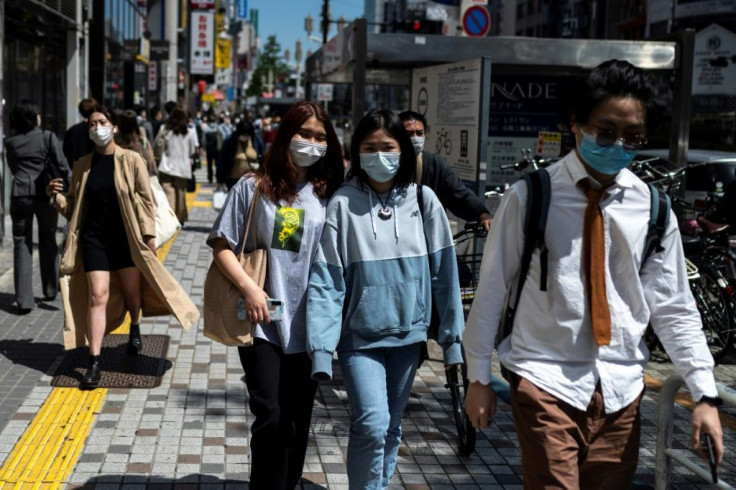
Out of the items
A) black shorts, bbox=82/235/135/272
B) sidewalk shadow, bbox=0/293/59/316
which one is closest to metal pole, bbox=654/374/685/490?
black shorts, bbox=82/235/135/272

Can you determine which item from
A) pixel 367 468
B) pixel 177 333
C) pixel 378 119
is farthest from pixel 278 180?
pixel 177 333

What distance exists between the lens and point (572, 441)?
288cm

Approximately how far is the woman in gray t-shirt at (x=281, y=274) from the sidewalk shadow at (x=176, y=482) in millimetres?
744

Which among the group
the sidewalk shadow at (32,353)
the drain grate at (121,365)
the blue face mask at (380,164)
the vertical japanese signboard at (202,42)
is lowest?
the sidewalk shadow at (32,353)

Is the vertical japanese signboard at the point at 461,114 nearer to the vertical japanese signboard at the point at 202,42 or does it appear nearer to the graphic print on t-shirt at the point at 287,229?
the graphic print on t-shirt at the point at 287,229

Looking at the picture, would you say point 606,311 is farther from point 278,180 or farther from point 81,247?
point 81,247

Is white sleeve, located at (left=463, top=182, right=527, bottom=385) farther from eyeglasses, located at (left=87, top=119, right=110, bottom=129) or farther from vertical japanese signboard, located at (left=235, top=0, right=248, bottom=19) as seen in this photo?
vertical japanese signboard, located at (left=235, top=0, right=248, bottom=19)

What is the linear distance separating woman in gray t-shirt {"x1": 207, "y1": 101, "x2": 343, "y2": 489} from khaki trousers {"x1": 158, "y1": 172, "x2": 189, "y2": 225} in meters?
10.4

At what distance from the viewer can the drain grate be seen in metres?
6.76

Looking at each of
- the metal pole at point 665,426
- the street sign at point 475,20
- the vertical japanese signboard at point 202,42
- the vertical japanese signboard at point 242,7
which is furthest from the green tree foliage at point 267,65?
the metal pole at point 665,426

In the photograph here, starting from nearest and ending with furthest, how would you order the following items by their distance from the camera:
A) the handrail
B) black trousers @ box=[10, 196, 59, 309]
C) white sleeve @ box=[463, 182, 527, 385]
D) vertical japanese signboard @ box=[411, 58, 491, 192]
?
white sleeve @ box=[463, 182, 527, 385] < the handrail < vertical japanese signboard @ box=[411, 58, 491, 192] < black trousers @ box=[10, 196, 59, 309]

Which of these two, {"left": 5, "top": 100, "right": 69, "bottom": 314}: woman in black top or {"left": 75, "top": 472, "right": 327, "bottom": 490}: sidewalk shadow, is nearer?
{"left": 75, "top": 472, "right": 327, "bottom": 490}: sidewalk shadow

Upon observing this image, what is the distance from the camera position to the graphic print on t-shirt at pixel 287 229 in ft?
13.4

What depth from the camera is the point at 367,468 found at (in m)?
3.85
